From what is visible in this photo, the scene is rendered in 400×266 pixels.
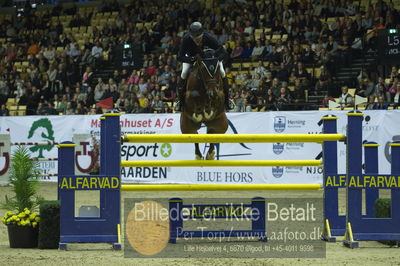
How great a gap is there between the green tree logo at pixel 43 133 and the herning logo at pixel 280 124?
638cm

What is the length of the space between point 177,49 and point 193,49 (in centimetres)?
1209

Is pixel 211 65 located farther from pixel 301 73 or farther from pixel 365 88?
pixel 301 73

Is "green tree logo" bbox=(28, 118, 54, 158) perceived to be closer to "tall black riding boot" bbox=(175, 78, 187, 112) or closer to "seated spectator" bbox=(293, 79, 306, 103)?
"seated spectator" bbox=(293, 79, 306, 103)

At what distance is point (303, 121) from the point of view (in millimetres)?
15367

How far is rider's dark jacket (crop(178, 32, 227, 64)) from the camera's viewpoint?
8.76 metres

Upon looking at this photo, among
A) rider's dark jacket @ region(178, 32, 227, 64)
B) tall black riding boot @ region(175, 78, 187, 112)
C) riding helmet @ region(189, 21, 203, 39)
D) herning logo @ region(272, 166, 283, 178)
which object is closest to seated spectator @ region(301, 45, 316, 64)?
herning logo @ region(272, 166, 283, 178)

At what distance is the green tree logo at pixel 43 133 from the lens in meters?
17.8

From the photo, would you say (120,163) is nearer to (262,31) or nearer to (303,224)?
(303,224)

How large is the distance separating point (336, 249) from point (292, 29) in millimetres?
13217

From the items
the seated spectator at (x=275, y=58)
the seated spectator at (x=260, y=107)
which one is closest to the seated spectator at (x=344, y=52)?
the seated spectator at (x=275, y=58)

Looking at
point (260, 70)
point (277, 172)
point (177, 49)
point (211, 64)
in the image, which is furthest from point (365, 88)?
point (211, 64)

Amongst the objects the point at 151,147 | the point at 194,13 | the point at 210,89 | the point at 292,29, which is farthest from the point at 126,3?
the point at 210,89

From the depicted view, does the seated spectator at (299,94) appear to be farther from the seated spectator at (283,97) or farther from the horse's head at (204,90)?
the horse's head at (204,90)

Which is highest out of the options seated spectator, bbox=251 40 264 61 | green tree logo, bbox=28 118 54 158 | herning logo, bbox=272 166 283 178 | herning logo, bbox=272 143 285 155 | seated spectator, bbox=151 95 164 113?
seated spectator, bbox=251 40 264 61
